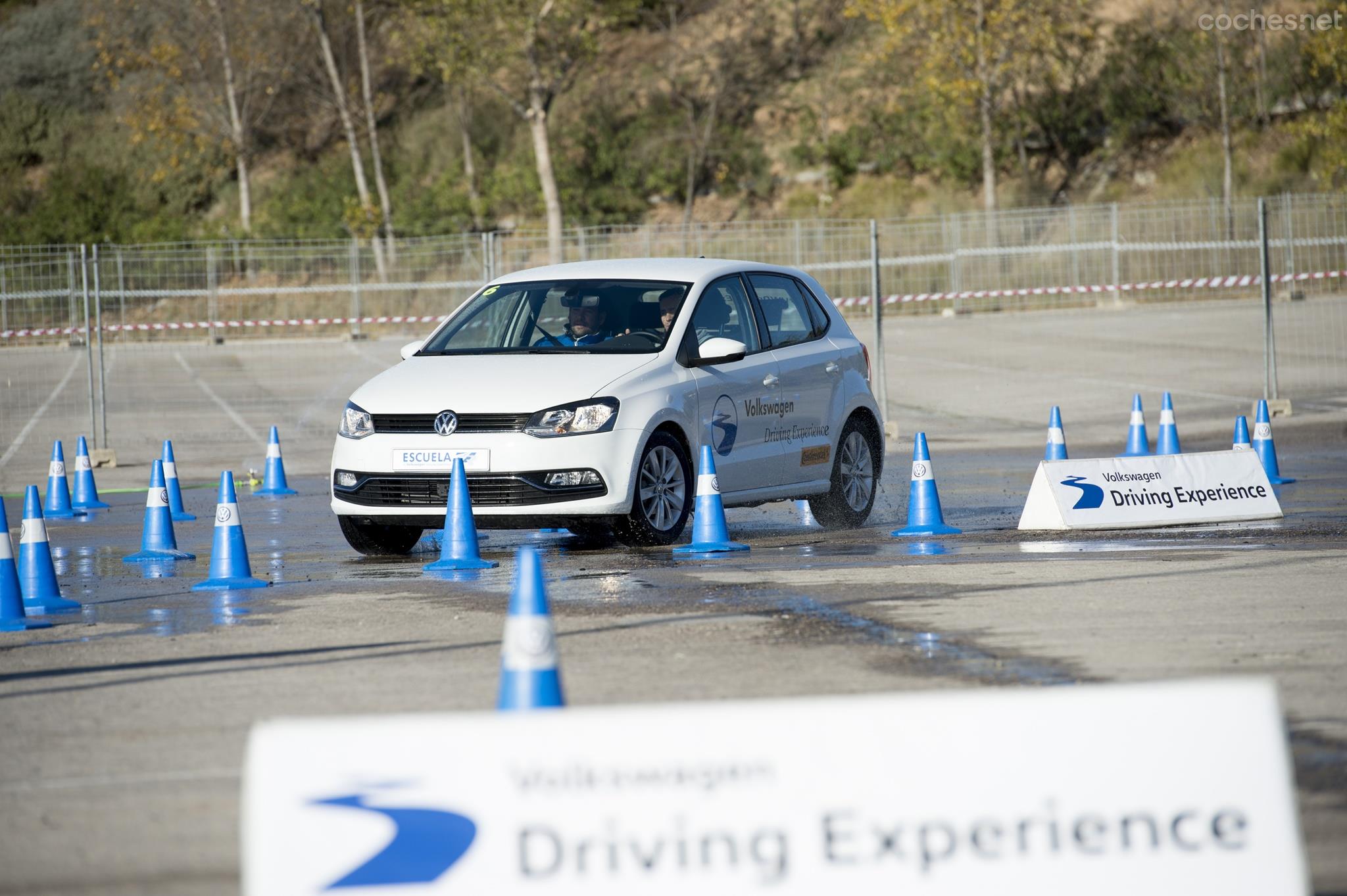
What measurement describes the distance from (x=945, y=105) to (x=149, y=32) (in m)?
28.0

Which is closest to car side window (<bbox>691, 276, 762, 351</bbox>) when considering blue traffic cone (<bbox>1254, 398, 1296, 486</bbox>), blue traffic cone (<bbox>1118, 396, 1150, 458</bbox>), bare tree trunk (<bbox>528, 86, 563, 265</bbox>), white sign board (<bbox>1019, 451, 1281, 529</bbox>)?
white sign board (<bbox>1019, 451, 1281, 529</bbox>)

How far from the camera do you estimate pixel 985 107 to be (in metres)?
43.7

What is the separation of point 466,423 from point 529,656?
5.87m

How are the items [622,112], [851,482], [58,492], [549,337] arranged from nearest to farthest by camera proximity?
[549,337], [851,482], [58,492], [622,112]

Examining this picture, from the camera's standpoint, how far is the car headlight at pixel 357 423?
10.8 metres

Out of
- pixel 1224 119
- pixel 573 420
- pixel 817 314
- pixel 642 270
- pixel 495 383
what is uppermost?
pixel 1224 119

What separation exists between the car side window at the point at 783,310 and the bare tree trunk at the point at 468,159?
38.7 meters

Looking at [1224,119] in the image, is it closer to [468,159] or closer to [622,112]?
[622,112]

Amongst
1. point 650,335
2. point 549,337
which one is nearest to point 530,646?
point 650,335

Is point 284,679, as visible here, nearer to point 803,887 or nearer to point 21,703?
point 21,703

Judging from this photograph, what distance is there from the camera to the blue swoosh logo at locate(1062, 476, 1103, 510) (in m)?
11.5

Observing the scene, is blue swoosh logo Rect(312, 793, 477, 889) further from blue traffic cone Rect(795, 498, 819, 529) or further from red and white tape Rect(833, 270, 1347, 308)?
red and white tape Rect(833, 270, 1347, 308)

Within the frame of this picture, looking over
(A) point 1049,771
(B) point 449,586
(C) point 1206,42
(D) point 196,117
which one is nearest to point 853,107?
(C) point 1206,42

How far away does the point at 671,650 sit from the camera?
290 inches
